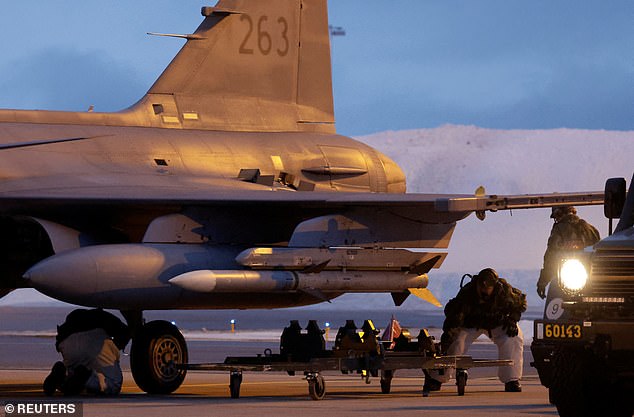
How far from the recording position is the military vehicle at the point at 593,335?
9773mm

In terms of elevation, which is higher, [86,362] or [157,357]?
[157,357]

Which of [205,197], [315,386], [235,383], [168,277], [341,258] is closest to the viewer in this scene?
[315,386]

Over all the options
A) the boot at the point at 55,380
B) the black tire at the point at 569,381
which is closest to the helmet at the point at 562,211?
the black tire at the point at 569,381

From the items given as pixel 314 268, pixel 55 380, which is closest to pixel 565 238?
pixel 314 268

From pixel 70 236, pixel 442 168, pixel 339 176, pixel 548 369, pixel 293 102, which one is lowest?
pixel 548 369

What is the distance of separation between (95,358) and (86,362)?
0.42 feet

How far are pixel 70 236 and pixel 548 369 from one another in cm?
758

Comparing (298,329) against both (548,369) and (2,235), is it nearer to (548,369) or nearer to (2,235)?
(2,235)

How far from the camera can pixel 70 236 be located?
16344mm

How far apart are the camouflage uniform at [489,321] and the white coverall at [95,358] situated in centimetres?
353

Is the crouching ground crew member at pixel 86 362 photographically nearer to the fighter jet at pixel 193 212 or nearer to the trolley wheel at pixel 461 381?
the fighter jet at pixel 193 212

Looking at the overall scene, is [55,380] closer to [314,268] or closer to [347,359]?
[314,268]

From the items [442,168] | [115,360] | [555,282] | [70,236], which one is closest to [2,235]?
[70,236]

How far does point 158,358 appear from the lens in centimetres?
1659
